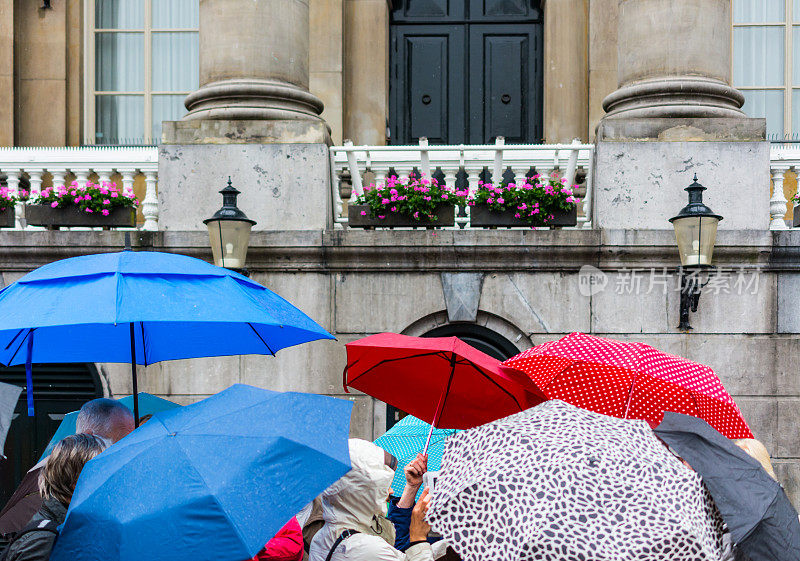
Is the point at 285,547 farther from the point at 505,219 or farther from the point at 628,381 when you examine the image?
the point at 505,219

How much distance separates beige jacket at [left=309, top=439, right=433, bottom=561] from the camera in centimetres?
397

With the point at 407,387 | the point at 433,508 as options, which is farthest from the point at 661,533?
the point at 407,387

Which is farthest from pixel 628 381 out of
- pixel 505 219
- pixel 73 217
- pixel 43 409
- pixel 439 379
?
pixel 43 409

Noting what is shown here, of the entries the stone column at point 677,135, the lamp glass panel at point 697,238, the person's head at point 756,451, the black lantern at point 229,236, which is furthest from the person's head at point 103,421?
the stone column at point 677,135

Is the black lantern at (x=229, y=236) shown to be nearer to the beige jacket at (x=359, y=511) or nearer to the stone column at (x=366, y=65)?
the beige jacket at (x=359, y=511)

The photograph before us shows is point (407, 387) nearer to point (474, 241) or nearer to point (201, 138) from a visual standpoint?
point (474, 241)

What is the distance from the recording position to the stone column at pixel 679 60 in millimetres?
9492

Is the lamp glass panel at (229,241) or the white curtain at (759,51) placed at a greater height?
the white curtain at (759,51)

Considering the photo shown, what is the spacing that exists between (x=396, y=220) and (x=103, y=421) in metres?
5.20

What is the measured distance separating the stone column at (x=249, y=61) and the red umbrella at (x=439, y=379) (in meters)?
5.31

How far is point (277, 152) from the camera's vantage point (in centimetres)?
962

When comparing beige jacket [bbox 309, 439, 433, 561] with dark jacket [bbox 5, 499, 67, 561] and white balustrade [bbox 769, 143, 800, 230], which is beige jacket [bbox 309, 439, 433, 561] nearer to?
dark jacket [bbox 5, 499, 67, 561]

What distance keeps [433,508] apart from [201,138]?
727 centimetres

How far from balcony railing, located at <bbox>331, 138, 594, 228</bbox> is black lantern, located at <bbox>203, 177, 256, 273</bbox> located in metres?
1.74
